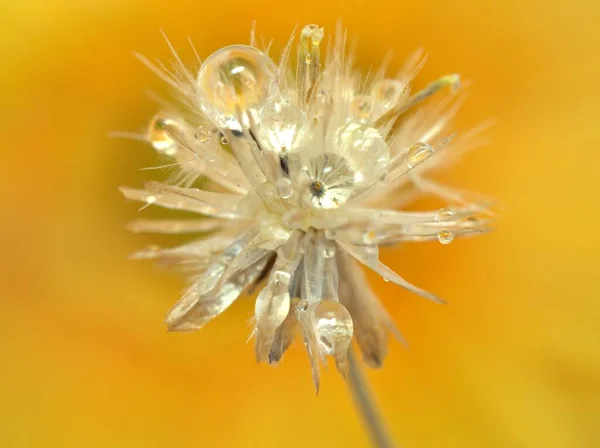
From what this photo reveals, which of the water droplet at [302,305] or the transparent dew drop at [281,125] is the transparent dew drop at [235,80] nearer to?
the transparent dew drop at [281,125]

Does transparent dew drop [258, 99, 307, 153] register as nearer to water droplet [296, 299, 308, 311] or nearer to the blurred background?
water droplet [296, 299, 308, 311]

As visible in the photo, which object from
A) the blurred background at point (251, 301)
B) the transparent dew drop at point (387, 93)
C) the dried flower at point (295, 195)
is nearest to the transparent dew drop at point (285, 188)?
the dried flower at point (295, 195)

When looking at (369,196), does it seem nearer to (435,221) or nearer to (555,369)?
(435,221)

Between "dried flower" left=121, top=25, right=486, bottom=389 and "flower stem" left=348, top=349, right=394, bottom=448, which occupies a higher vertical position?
"dried flower" left=121, top=25, right=486, bottom=389

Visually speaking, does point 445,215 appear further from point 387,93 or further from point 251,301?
point 251,301

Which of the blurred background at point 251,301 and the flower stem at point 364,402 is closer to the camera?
the flower stem at point 364,402

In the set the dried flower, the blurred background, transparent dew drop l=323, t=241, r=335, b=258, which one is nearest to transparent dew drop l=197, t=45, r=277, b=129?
the dried flower
